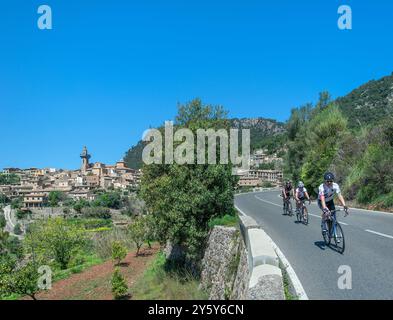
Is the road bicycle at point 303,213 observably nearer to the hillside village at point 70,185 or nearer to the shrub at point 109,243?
the shrub at point 109,243

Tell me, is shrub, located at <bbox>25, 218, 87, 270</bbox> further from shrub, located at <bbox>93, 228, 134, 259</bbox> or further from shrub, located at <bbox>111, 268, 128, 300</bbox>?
shrub, located at <bbox>111, 268, 128, 300</bbox>

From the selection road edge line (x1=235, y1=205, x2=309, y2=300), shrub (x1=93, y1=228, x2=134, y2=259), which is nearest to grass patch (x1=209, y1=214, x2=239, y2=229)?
road edge line (x1=235, y1=205, x2=309, y2=300)

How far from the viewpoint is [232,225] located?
1438 cm

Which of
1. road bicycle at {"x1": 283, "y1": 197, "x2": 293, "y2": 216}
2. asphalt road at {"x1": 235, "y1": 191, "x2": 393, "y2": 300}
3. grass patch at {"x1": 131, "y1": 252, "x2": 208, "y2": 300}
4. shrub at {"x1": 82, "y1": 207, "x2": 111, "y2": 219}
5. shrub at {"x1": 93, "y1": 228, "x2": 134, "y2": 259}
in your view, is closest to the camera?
asphalt road at {"x1": 235, "y1": 191, "x2": 393, "y2": 300}

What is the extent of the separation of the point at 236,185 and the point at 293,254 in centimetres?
1048

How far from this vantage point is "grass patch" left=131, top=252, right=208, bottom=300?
52.7ft

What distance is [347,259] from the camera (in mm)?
8062

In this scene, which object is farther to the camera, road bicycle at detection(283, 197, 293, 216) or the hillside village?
the hillside village

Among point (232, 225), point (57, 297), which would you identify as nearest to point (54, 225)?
point (57, 297)

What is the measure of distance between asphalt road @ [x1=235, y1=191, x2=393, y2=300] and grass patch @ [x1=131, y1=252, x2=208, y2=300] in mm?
4933

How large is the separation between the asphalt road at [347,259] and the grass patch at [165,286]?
4933 millimetres

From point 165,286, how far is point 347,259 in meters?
12.1
